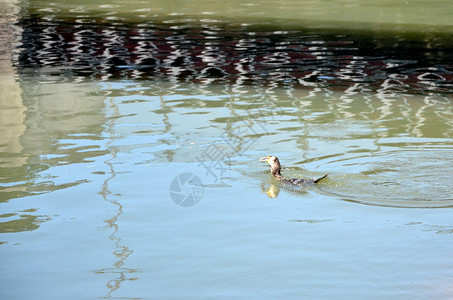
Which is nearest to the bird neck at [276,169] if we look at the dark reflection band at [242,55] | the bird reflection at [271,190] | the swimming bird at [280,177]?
the swimming bird at [280,177]

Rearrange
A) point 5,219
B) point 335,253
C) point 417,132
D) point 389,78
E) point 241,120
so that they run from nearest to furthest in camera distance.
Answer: point 335,253 → point 5,219 → point 417,132 → point 241,120 → point 389,78

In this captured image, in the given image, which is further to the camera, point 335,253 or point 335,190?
point 335,190

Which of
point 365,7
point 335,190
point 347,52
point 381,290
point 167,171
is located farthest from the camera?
point 365,7

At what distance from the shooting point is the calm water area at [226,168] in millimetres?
7004

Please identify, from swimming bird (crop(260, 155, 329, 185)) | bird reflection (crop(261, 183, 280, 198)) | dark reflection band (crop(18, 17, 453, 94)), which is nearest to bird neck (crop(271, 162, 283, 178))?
swimming bird (crop(260, 155, 329, 185))

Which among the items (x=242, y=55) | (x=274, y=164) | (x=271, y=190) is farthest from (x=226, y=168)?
(x=242, y=55)

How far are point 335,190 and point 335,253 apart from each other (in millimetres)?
1923

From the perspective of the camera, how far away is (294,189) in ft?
30.3

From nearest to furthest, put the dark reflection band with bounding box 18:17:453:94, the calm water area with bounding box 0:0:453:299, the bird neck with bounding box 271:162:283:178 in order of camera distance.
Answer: the calm water area with bounding box 0:0:453:299
the bird neck with bounding box 271:162:283:178
the dark reflection band with bounding box 18:17:453:94

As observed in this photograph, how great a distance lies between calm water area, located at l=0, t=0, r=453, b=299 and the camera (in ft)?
23.0

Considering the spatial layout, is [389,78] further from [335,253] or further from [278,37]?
[335,253]

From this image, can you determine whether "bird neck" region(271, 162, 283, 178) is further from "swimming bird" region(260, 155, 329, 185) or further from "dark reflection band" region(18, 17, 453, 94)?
"dark reflection band" region(18, 17, 453, 94)

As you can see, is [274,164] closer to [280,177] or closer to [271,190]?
[280,177]

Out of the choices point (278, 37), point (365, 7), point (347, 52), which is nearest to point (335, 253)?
point (347, 52)
